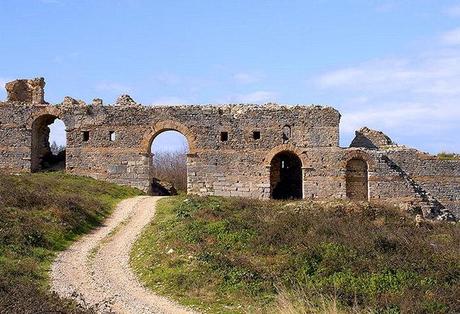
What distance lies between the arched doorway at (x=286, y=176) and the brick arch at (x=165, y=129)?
432 cm

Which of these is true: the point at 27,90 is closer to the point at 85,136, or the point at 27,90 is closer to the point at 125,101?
the point at 85,136

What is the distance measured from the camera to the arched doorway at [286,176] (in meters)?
30.0

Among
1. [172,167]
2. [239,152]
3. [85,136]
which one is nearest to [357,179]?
[239,152]

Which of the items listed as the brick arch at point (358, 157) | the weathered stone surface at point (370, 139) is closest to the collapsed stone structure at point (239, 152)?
the brick arch at point (358, 157)

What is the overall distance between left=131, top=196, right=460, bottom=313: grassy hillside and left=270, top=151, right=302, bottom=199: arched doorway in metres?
9.11

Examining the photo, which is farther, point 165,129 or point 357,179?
point 165,129

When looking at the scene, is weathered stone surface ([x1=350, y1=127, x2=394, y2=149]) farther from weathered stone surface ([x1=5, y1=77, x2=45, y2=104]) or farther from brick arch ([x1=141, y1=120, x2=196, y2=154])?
weathered stone surface ([x1=5, y1=77, x2=45, y2=104])

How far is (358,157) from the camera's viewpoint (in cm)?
2786

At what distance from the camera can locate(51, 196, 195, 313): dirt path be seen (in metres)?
11.8

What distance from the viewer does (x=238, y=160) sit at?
28.2 m

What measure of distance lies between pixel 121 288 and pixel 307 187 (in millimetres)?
16040

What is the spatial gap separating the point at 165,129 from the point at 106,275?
1526 centimetres

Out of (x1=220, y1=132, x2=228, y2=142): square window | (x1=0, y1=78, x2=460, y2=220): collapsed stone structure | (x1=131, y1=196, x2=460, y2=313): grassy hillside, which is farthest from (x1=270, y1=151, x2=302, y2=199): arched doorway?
(x1=131, y1=196, x2=460, y2=313): grassy hillside

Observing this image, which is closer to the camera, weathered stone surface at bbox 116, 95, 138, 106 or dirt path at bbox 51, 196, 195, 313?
dirt path at bbox 51, 196, 195, 313
